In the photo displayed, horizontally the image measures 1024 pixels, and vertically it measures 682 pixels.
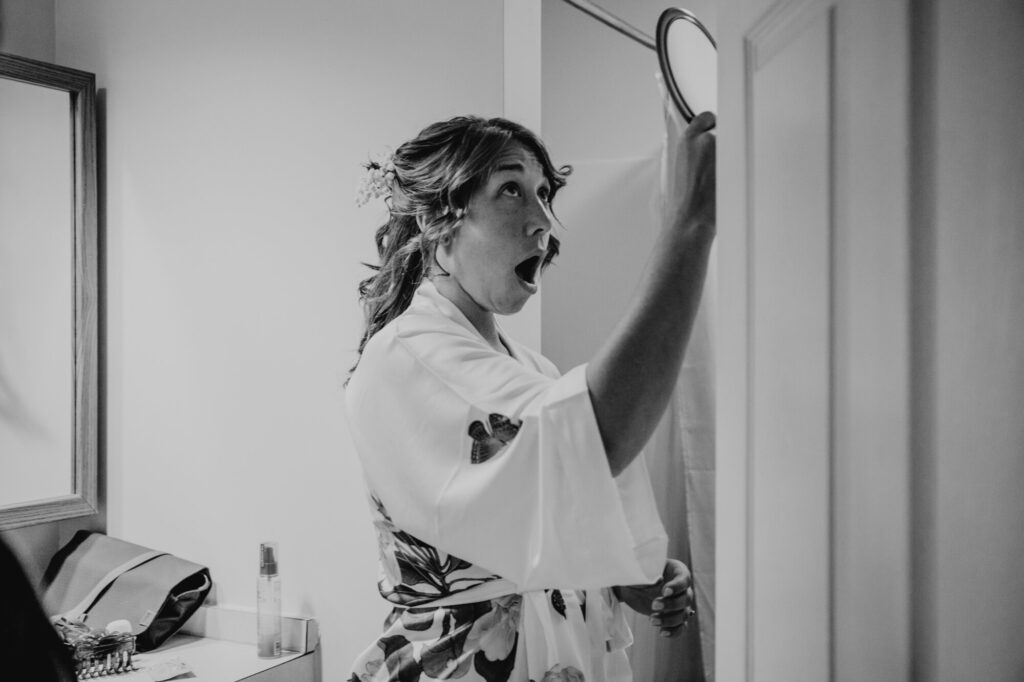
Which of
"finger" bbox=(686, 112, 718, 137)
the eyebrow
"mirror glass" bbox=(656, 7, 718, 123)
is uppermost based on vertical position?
"mirror glass" bbox=(656, 7, 718, 123)

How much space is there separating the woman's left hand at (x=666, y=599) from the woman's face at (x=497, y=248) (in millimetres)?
367

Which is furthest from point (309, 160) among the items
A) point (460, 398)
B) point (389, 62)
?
point (460, 398)

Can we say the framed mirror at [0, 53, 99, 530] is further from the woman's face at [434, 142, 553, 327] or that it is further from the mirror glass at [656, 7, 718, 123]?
the mirror glass at [656, 7, 718, 123]

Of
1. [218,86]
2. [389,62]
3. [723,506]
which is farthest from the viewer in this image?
[218,86]

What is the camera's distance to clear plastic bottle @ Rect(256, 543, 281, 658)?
5.06 ft

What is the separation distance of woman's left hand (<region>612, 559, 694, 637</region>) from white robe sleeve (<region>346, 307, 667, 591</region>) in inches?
12.4

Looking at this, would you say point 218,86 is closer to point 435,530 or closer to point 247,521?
point 247,521

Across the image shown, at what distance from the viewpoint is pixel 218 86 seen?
5.63ft

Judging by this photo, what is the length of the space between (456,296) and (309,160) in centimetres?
79

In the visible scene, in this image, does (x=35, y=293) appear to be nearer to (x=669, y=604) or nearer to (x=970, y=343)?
(x=669, y=604)

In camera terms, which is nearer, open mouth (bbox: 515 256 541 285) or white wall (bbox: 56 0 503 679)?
open mouth (bbox: 515 256 541 285)

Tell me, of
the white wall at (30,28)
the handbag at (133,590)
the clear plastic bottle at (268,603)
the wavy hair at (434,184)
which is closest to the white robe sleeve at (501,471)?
the wavy hair at (434,184)

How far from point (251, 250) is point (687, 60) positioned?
1.11 meters

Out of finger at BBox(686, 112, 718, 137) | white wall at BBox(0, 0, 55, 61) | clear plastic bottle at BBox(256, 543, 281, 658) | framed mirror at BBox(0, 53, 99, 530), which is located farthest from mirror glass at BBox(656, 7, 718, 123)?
white wall at BBox(0, 0, 55, 61)
